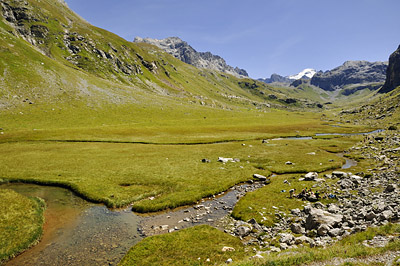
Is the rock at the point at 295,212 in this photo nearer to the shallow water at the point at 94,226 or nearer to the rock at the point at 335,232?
the rock at the point at 335,232

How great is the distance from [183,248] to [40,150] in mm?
52536

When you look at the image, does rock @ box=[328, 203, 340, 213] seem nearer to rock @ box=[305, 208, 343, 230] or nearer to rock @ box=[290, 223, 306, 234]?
rock @ box=[305, 208, 343, 230]

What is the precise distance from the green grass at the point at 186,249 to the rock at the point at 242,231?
2.92ft

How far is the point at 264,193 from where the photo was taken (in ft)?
92.7

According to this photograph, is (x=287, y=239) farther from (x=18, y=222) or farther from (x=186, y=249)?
(x=18, y=222)

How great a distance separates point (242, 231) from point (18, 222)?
22.0 metres

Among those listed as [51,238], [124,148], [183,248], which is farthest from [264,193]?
[124,148]

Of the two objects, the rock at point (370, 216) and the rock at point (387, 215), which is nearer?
the rock at point (387, 215)

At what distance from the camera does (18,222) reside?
2025 cm

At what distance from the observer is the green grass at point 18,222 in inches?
660

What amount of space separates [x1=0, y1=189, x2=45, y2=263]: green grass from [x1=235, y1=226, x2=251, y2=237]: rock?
17.9 meters

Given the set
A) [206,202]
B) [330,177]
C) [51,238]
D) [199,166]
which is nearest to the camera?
[51,238]

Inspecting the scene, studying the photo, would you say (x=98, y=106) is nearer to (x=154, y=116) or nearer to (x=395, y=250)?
(x=154, y=116)

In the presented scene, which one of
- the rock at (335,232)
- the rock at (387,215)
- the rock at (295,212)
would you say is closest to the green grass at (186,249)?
the rock at (335,232)
